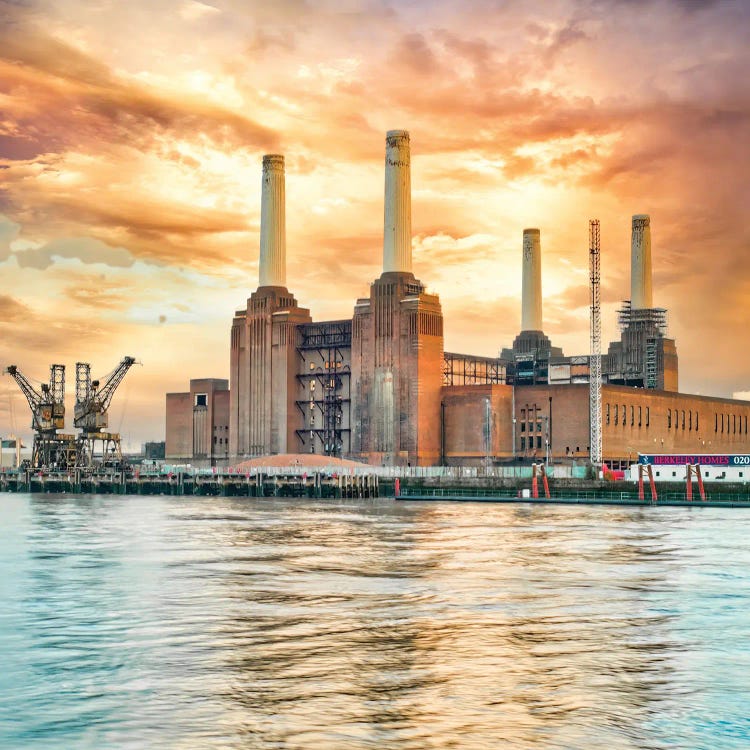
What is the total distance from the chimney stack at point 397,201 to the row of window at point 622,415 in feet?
89.8

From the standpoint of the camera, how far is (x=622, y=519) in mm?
78938

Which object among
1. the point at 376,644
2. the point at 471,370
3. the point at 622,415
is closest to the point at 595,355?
the point at 622,415

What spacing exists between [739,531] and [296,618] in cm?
4034

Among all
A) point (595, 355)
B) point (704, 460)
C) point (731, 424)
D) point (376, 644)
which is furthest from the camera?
point (731, 424)

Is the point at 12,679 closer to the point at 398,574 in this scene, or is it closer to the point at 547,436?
the point at 398,574

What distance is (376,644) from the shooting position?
97.5 feet

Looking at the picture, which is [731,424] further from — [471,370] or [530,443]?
[530,443]

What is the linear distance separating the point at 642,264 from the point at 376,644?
133 meters

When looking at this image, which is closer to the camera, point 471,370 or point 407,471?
point 407,471

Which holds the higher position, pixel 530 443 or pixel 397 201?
pixel 397 201

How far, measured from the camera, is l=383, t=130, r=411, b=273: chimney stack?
132 meters

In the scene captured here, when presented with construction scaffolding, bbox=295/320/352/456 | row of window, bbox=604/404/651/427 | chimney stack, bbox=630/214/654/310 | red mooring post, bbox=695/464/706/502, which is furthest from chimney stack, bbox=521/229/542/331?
red mooring post, bbox=695/464/706/502

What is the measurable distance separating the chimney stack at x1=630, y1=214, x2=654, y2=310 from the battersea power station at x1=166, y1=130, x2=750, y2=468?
185 millimetres

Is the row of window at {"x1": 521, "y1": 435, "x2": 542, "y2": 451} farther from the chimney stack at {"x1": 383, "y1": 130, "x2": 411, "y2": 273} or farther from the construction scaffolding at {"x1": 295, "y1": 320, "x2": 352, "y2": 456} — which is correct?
the chimney stack at {"x1": 383, "y1": 130, "x2": 411, "y2": 273}
